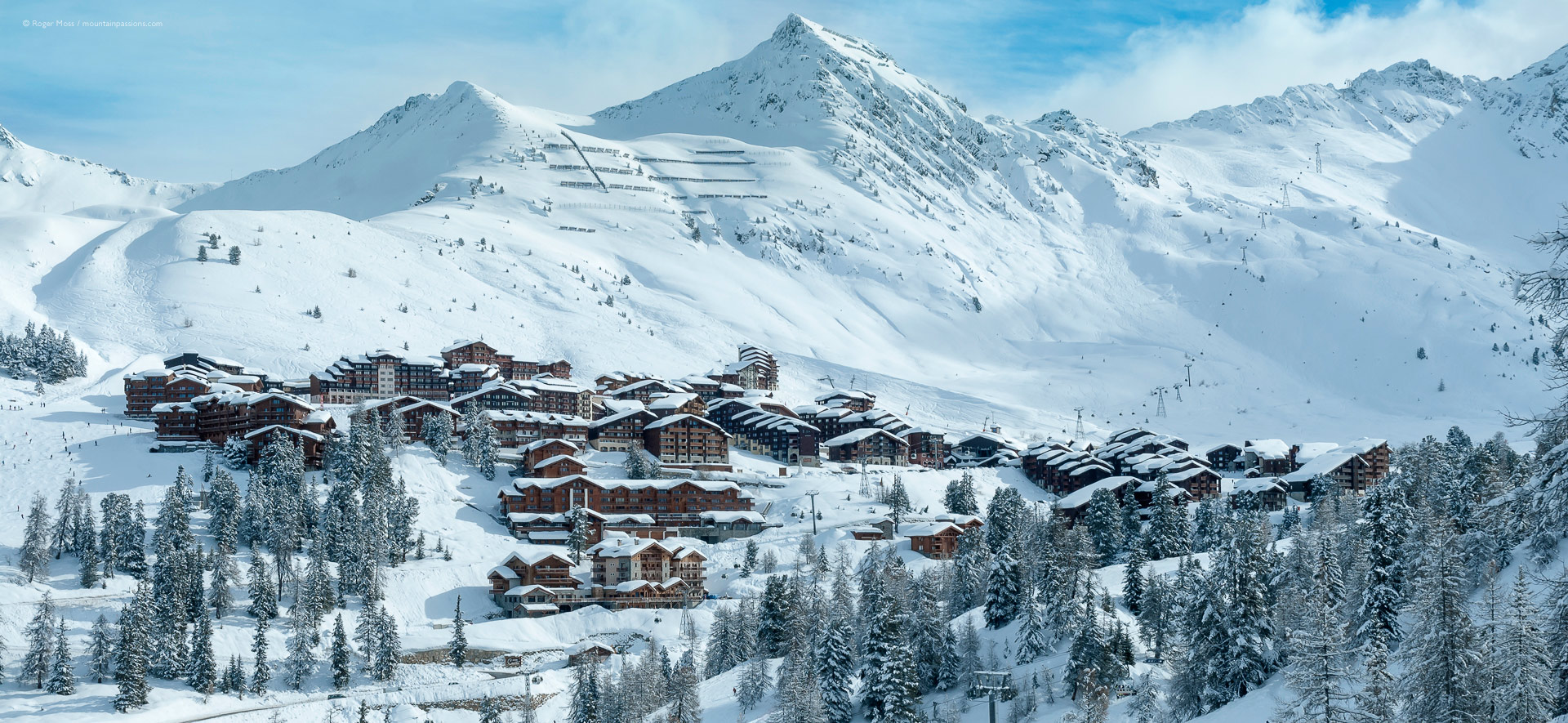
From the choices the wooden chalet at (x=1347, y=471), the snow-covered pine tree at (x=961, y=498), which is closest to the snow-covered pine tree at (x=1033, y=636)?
the snow-covered pine tree at (x=961, y=498)

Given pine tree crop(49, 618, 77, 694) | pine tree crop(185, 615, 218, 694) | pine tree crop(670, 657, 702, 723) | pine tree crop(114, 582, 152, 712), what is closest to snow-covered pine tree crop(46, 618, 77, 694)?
pine tree crop(49, 618, 77, 694)

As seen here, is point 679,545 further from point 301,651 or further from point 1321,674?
point 1321,674

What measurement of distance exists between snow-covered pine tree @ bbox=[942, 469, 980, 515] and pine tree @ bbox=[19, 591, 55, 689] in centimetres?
6665

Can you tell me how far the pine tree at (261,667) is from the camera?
7469 cm

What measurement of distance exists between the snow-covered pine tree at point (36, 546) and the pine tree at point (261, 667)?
17.9m

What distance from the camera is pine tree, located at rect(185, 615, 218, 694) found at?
7394 centimetres

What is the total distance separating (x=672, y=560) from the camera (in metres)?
97.2

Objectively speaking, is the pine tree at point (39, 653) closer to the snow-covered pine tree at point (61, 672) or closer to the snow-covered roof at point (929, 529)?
the snow-covered pine tree at point (61, 672)

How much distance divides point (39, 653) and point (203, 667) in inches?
327

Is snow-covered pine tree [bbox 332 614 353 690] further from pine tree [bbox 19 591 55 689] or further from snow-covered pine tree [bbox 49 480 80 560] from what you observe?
snow-covered pine tree [bbox 49 480 80 560]

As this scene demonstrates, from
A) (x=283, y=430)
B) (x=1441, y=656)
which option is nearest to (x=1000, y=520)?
(x=283, y=430)

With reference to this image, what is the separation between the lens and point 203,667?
243 ft

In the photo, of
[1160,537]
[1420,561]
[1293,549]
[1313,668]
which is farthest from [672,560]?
[1313,668]

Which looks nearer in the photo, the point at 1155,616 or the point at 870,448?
the point at 1155,616
